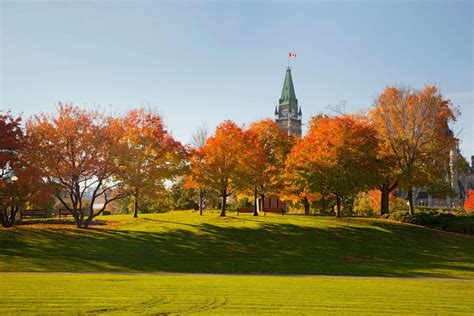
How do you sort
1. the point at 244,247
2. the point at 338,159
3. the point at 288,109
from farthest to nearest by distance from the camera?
the point at 288,109, the point at 338,159, the point at 244,247

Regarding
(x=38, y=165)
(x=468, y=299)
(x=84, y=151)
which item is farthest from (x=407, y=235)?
(x=38, y=165)

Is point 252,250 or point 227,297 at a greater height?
point 227,297

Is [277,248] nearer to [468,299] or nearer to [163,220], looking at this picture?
[163,220]

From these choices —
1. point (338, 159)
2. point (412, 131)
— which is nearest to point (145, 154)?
point (338, 159)

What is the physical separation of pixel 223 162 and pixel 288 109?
127m

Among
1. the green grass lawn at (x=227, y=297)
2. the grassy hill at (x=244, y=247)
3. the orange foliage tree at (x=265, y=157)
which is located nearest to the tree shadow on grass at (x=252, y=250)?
the grassy hill at (x=244, y=247)

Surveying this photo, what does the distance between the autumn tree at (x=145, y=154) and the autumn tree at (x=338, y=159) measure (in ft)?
41.2

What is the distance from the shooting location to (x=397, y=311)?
13.0 m

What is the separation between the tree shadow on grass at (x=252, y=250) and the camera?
24.9 m

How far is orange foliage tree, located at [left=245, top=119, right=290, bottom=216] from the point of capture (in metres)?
42.8

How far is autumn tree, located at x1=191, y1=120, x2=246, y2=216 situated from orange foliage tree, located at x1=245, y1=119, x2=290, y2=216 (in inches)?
39.1

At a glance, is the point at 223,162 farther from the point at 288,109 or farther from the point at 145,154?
the point at 288,109

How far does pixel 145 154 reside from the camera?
1598 inches

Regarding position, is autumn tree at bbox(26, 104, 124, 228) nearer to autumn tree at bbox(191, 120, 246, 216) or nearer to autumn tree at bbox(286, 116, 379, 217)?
autumn tree at bbox(191, 120, 246, 216)
